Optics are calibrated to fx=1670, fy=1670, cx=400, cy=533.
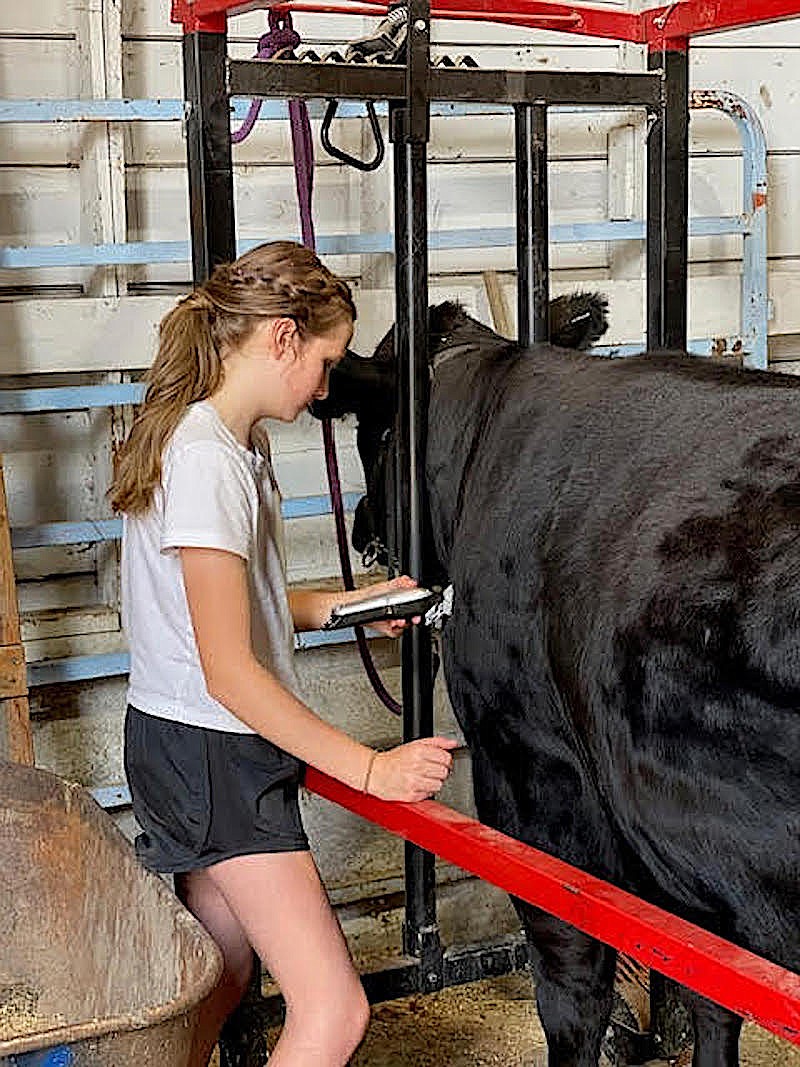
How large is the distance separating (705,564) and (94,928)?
78 centimetres

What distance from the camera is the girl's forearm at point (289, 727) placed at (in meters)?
1.65

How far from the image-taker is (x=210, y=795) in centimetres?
178

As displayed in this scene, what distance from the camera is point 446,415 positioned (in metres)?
2.15

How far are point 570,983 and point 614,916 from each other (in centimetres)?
67

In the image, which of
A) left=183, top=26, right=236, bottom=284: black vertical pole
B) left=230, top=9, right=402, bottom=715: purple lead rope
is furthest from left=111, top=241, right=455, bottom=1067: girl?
left=230, top=9, right=402, bottom=715: purple lead rope

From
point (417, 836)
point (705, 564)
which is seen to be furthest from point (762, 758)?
point (417, 836)

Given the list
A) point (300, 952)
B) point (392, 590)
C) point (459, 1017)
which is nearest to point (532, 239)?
point (392, 590)

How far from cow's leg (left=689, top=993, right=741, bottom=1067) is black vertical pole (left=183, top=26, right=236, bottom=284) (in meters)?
1.04

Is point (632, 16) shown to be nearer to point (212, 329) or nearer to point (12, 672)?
point (212, 329)

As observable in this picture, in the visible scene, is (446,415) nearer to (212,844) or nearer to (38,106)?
(212,844)

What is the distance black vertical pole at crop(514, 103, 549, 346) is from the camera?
2.27 meters

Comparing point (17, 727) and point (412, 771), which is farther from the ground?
point (412, 771)

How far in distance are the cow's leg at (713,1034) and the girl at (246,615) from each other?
0.42 metres

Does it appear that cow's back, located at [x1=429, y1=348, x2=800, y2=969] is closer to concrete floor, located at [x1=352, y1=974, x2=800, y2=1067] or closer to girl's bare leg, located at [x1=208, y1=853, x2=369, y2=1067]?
girl's bare leg, located at [x1=208, y1=853, x2=369, y2=1067]
